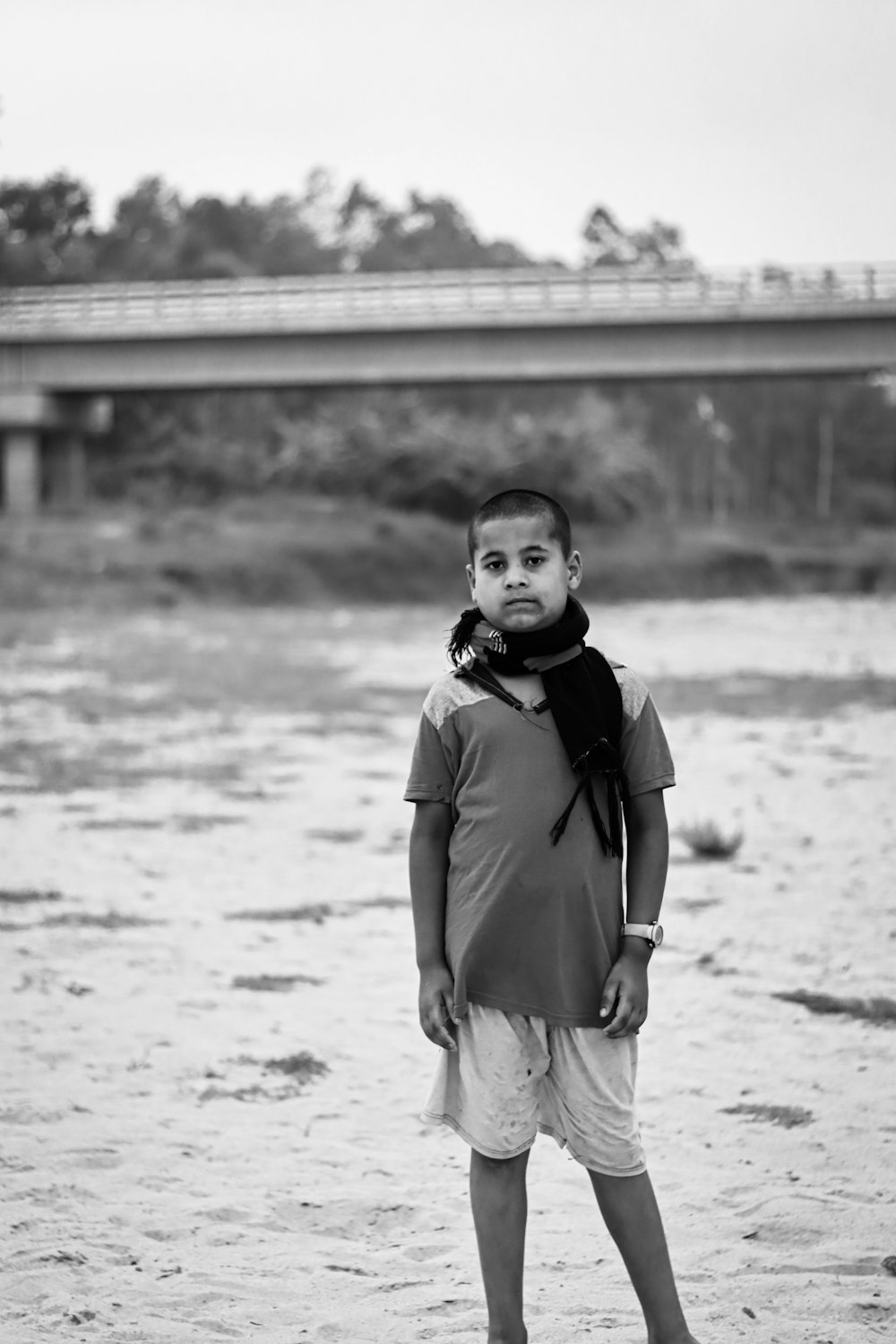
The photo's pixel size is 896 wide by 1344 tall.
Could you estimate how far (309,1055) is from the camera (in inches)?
217

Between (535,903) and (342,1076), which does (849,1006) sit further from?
(535,903)

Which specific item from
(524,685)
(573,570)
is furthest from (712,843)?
(524,685)

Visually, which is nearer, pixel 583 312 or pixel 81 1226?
pixel 81 1226

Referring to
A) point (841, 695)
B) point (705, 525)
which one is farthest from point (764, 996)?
point (705, 525)

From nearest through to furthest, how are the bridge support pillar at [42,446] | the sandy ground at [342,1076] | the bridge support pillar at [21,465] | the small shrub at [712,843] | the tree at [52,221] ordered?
the sandy ground at [342,1076] → the small shrub at [712,843] → the bridge support pillar at [42,446] → the bridge support pillar at [21,465] → the tree at [52,221]

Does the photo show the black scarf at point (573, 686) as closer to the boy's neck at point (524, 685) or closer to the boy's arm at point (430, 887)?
the boy's neck at point (524, 685)

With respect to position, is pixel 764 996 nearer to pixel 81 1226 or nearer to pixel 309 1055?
pixel 309 1055

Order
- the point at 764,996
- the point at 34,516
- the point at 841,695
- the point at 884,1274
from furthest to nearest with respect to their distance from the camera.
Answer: the point at 34,516 < the point at 841,695 < the point at 764,996 < the point at 884,1274

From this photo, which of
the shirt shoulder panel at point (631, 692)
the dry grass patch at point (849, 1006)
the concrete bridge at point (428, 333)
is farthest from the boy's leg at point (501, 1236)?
the concrete bridge at point (428, 333)

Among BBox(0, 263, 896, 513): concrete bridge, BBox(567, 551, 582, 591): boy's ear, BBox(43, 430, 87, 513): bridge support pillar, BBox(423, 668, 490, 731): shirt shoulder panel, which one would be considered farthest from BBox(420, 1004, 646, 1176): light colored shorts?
BBox(43, 430, 87, 513): bridge support pillar

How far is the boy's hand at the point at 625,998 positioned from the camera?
10.2 feet

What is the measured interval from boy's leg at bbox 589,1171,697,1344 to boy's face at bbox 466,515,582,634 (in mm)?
1081

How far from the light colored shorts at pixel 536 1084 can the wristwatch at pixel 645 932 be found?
0.62ft

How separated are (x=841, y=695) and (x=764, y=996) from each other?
476 inches
